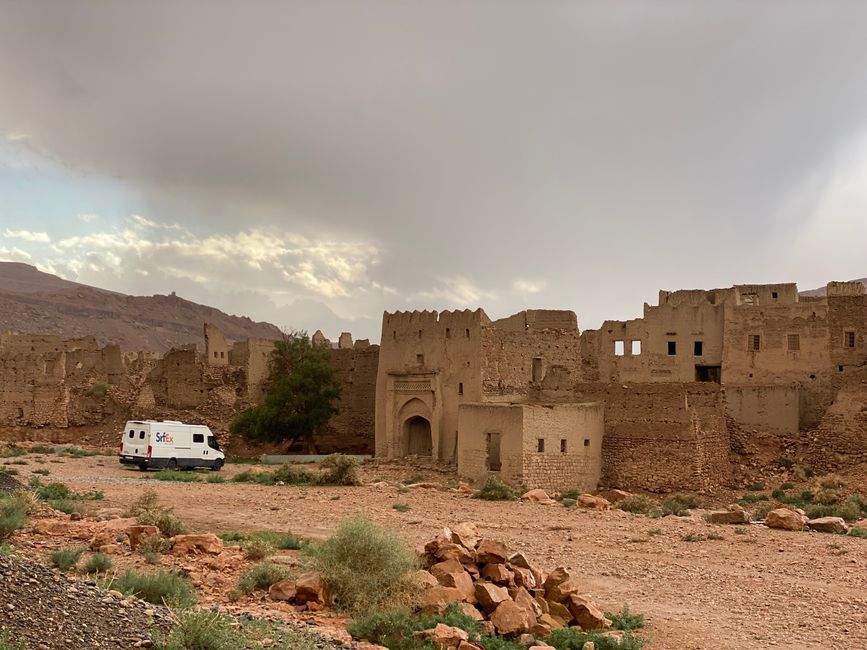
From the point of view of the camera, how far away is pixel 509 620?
980cm

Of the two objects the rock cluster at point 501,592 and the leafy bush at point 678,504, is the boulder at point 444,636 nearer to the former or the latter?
the rock cluster at point 501,592

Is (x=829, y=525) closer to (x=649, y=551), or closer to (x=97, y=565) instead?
(x=649, y=551)

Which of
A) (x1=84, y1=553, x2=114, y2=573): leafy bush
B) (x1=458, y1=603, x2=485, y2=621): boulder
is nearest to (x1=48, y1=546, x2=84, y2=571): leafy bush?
(x1=84, y1=553, x2=114, y2=573): leafy bush

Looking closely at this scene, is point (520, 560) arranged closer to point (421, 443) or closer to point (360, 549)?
point (360, 549)

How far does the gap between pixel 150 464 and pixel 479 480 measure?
10805 mm

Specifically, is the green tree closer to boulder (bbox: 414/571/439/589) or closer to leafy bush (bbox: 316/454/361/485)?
leafy bush (bbox: 316/454/361/485)

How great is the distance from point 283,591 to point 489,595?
8.42 ft

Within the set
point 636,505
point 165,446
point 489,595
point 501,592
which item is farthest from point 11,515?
point 165,446

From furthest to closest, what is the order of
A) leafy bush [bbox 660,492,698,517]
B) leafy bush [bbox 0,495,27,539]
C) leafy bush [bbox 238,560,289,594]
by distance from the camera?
leafy bush [bbox 660,492,698,517] → leafy bush [bbox 0,495,27,539] → leafy bush [bbox 238,560,289,594]

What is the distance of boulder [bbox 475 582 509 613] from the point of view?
10.2m

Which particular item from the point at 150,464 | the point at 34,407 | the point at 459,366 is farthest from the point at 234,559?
the point at 34,407

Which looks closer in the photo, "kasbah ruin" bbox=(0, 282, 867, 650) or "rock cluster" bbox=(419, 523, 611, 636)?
"rock cluster" bbox=(419, 523, 611, 636)

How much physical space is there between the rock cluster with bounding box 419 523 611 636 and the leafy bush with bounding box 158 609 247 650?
2.92 metres

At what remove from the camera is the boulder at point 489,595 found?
33.6 ft
